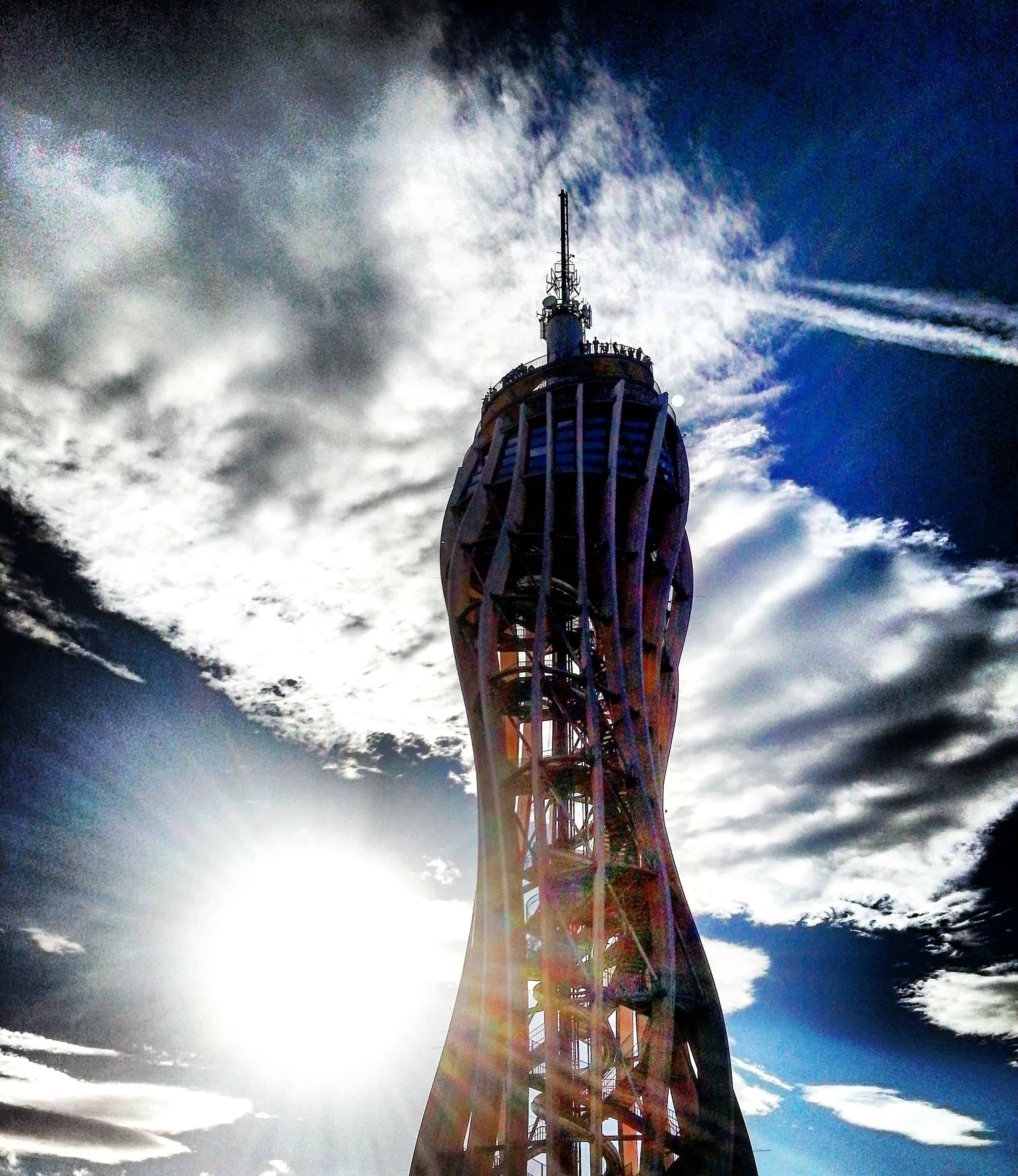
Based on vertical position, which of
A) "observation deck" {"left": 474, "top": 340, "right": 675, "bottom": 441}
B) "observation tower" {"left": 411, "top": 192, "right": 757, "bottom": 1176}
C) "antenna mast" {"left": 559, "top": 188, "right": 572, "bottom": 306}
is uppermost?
"antenna mast" {"left": 559, "top": 188, "right": 572, "bottom": 306}

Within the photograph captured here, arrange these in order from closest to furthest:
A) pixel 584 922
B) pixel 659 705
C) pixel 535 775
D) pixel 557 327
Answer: pixel 535 775 < pixel 584 922 < pixel 659 705 < pixel 557 327

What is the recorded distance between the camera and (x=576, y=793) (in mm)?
30000

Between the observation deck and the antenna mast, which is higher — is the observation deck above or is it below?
below

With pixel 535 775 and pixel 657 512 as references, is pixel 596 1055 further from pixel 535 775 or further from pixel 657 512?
pixel 657 512

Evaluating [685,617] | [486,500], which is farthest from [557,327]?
[685,617]

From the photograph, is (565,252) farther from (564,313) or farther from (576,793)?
(576,793)

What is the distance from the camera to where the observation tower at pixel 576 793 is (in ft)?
76.1

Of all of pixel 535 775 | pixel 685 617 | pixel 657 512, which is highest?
pixel 657 512

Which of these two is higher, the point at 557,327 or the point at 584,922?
the point at 557,327

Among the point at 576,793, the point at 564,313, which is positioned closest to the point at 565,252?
the point at 564,313

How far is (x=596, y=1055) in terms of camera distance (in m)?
22.0

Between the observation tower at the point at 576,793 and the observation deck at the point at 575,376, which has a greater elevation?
the observation deck at the point at 575,376

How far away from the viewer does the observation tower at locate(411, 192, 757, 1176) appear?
914 inches

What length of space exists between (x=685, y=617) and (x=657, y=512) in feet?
13.2
